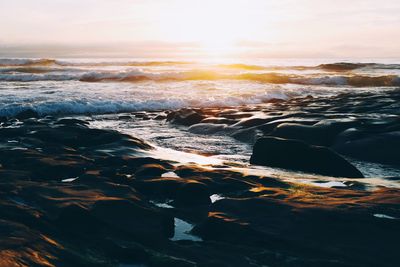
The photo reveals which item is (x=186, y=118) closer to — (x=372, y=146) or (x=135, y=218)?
(x=372, y=146)

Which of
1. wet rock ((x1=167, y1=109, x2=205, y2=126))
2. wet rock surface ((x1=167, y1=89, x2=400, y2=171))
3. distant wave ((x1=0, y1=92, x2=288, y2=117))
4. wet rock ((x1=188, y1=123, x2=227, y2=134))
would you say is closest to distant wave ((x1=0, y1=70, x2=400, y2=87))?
distant wave ((x1=0, y1=92, x2=288, y2=117))

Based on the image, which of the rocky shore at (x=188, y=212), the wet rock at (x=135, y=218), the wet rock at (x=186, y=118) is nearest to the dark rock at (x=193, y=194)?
the rocky shore at (x=188, y=212)

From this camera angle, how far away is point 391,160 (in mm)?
7391

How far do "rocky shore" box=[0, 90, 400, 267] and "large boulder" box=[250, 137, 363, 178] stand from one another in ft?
0.05

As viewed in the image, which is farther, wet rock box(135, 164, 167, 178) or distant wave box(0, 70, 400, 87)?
distant wave box(0, 70, 400, 87)

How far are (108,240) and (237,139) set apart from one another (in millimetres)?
6711

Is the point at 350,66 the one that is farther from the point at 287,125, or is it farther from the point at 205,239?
the point at 205,239

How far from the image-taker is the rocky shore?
3.55 meters

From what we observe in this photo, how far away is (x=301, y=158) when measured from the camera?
6.88 metres

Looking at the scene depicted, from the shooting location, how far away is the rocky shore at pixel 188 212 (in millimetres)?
3551

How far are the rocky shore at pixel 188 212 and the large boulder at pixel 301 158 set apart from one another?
0.05 feet

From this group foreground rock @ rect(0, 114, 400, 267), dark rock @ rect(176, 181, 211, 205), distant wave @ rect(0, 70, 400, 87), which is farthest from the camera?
distant wave @ rect(0, 70, 400, 87)

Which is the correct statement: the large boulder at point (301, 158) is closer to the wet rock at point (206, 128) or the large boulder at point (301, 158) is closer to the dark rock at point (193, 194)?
the dark rock at point (193, 194)

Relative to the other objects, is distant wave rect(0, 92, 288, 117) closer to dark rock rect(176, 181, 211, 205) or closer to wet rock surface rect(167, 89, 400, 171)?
wet rock surface rect(167, 89, 400, 171)
